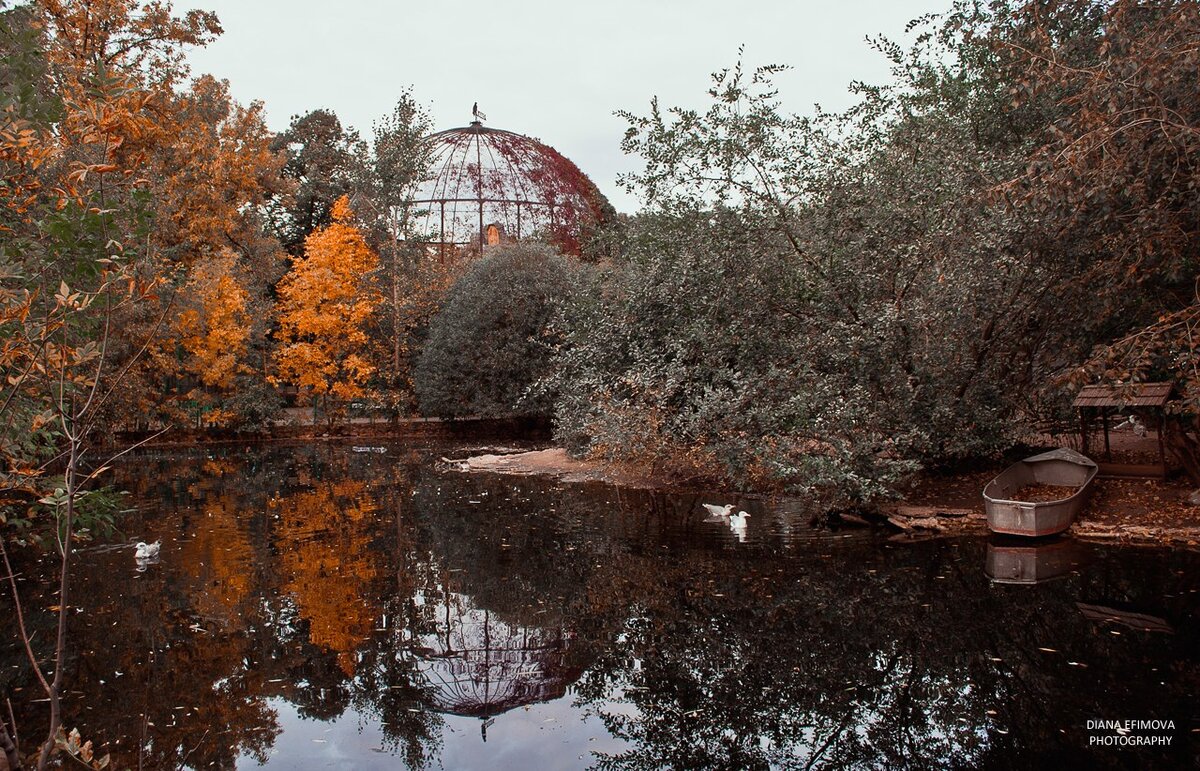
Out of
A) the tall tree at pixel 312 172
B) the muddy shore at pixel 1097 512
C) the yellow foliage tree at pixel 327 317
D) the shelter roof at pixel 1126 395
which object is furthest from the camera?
the tall tree at pixel 312 172

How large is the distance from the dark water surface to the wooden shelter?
1860mm

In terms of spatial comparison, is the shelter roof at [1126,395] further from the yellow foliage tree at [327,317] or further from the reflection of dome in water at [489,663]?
the yellow foliage tree at [327,317]

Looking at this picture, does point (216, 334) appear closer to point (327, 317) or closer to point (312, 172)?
point (327, 317)

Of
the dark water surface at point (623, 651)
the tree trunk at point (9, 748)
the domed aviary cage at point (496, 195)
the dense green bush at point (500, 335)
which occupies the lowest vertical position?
the dark water surface at point (623, 651)

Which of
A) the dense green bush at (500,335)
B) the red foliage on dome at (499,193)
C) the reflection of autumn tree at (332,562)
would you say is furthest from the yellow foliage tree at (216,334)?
the reflection of autumn tree at (332,562)

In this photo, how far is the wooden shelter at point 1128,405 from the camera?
937 cm

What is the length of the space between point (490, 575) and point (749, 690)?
406 centimetres

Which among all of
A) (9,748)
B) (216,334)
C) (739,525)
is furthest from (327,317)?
(9,748)

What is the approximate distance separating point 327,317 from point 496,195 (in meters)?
11.8

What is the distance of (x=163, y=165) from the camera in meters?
22.1

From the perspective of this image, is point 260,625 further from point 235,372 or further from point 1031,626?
point 235,372

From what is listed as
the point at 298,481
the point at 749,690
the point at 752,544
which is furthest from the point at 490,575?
the point at 298,481

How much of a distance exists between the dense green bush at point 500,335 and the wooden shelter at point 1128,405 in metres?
15.6

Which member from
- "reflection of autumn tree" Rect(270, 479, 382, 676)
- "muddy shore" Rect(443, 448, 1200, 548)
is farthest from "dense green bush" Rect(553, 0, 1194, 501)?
"reflection of autumn tree" Rect(270, 479, 382, 676)
